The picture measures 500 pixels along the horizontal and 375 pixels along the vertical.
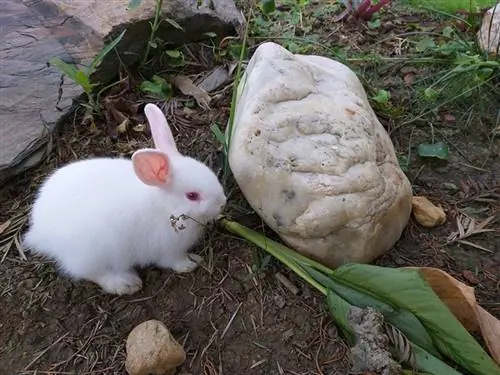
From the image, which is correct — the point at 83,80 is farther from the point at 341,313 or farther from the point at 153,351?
the point at 341,313

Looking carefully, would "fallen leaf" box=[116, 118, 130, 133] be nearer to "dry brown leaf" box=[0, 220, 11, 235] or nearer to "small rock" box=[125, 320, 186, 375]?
"dry brown leaf" box=[0, 220, 11, 235]

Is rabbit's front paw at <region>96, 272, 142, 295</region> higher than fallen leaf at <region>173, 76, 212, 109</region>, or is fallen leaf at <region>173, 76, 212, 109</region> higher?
fallen leaf at <region>173, 76, 212, 109</region>

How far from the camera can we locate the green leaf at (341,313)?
1.87 meters

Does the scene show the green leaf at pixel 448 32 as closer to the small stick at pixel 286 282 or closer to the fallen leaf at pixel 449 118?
the fallen leaf at pixel 449 118

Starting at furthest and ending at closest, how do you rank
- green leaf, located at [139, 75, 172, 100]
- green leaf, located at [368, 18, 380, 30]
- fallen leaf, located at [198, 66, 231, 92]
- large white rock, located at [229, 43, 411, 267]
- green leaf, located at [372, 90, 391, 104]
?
1. green leaf, located at [368, 18, 380, 30]
2. fallen leaf, located at [198, 66, 231, 92]
3. green leaf, located at [139, 75, 172, 100]
4. green leaf, located at [372, 90, 391, 104]
5. large white rock, located at [229, 43, 411, 267]

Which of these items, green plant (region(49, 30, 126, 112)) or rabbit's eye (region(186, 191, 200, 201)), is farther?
green plant (region(49, 30, 126, 112))

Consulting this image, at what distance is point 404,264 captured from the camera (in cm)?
220

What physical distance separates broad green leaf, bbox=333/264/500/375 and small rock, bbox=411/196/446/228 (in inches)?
22.2

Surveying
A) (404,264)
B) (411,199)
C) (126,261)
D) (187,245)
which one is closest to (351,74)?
(411,199)

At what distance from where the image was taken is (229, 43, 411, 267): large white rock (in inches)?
79.7

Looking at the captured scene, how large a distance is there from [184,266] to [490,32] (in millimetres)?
1950

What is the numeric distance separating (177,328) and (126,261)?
31cm

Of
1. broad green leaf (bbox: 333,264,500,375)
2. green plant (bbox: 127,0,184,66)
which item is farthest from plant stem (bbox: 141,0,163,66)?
broad green leaf (bbox: 333,264,500,375)

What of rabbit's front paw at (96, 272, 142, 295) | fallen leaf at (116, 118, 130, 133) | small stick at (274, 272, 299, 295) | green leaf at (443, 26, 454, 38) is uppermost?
green leaf at (443, 26, 454, 38)
